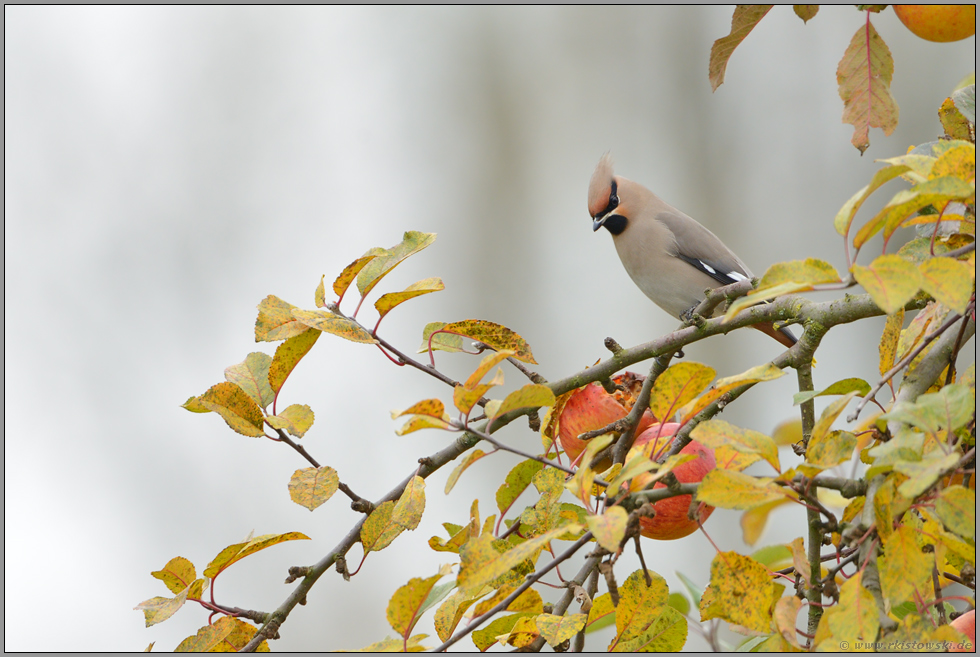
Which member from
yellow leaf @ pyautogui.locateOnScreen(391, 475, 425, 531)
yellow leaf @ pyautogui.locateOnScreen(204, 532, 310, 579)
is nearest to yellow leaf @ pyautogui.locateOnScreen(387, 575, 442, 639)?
yellow leaf @ pyautogui.locateOnScreen(391, 475, 425, 531)

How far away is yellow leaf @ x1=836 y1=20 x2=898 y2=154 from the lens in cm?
125

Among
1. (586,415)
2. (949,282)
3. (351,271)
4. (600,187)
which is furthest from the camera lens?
(600,187)

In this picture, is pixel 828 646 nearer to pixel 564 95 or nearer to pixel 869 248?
pixel 869 248

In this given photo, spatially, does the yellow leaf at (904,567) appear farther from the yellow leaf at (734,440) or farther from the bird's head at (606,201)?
the bird's head at (606,201)

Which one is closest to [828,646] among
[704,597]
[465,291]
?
[704,597]

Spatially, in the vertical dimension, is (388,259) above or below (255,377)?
above

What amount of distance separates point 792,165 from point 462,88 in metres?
2.59

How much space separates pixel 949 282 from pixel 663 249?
2.26 metres

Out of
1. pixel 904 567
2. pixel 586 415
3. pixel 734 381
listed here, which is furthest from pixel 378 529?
pixel 904 567

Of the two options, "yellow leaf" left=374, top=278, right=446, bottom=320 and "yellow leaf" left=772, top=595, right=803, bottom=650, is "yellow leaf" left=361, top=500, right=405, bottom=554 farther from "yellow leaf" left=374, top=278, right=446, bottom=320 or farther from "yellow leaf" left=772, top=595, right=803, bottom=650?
"yellow leaf" left=772, top=595, right=803, bottom=650

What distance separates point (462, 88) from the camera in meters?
6.88

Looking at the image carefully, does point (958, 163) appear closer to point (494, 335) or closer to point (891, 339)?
point (891, 339)

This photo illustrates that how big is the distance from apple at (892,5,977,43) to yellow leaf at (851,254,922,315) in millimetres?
640

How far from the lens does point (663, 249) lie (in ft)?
9.59
